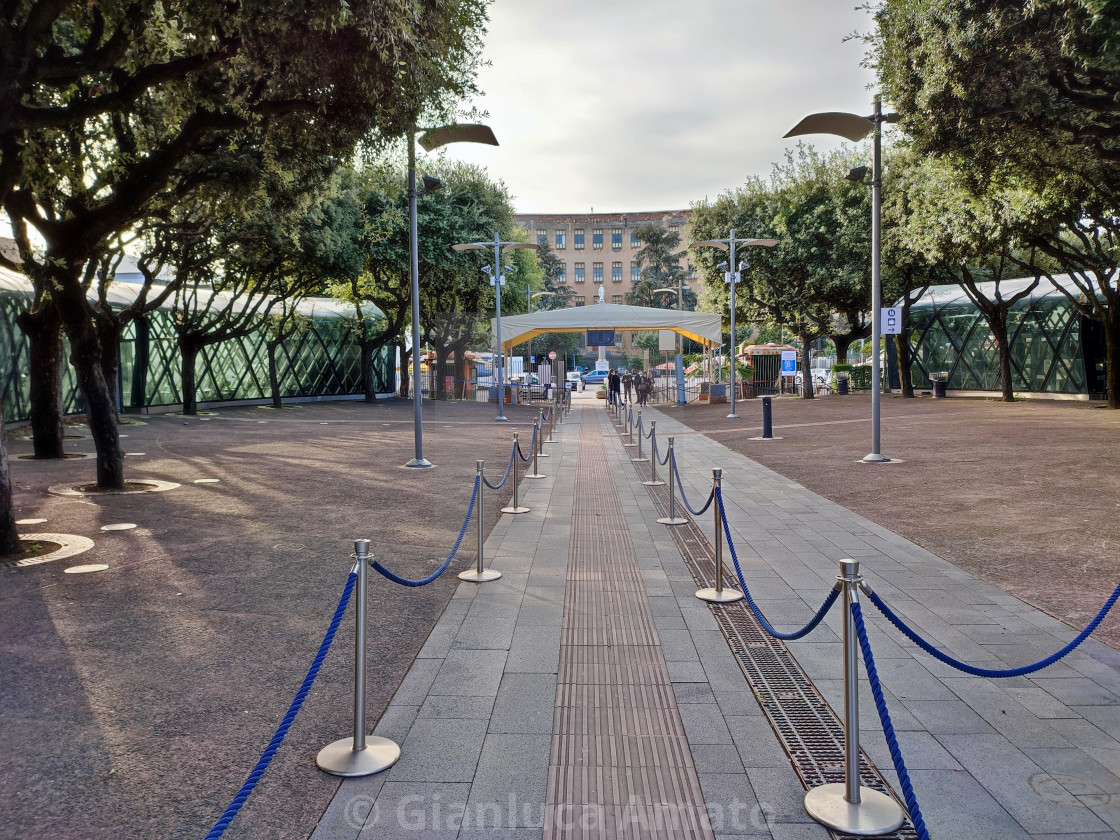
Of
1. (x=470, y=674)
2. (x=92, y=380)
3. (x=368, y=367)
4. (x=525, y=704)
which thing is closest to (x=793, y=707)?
(x=525, y=704)

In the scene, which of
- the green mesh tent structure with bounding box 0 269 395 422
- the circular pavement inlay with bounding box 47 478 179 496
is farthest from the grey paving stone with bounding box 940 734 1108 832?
the green mesh tent structure with bounding box 0 269 395 422

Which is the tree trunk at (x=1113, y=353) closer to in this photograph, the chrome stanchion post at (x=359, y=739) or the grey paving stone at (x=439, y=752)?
the grey paving stone at (x=439, y=752)

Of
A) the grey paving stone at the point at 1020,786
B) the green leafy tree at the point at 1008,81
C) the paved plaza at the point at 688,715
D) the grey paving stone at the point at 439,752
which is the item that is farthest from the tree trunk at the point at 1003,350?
the grey paving stone at the point at 439,752

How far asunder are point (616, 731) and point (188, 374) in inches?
1073

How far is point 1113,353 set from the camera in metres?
23.6

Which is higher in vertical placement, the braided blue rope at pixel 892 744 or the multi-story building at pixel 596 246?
the multi-story building at pixel 596 246

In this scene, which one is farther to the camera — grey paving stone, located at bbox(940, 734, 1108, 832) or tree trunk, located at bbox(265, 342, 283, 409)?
tree trunk, located at bbox(265, 342, 283, 409)

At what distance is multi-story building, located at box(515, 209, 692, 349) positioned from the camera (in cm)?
9850

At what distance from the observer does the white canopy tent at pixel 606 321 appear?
28906 millimetres

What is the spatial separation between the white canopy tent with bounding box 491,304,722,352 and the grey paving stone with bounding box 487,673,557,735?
958 inches

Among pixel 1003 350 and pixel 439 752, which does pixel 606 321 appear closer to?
pixel 1003 350

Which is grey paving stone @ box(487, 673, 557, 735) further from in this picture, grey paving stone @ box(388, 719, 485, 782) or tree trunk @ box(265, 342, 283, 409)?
tree trunk @ box(265, 342, 283, 409)

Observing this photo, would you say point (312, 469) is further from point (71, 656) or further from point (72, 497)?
point (71, 656)

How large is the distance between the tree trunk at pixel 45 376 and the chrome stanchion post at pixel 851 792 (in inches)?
569
